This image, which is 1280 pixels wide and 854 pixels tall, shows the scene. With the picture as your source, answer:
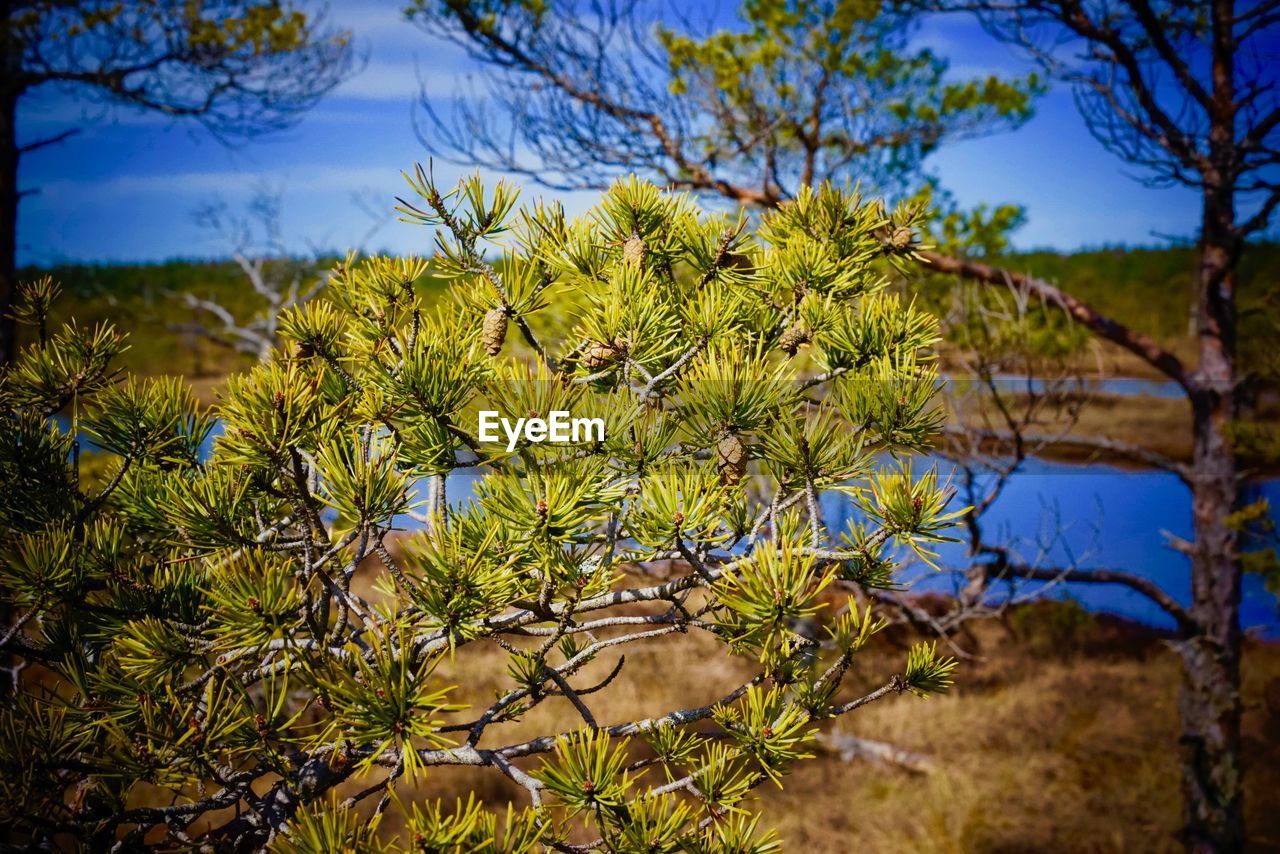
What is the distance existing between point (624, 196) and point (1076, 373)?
390cm

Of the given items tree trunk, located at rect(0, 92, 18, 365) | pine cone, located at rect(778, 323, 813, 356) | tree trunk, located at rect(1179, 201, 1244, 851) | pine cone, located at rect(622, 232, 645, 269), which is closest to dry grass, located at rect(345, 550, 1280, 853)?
tree trunk, located at rect(1179, 201, 1244, 851)

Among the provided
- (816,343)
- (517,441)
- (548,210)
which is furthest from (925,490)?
(548,210)

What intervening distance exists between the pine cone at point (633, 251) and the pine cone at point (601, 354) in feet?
0.56

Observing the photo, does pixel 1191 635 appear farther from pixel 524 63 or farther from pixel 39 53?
pixel 39 53

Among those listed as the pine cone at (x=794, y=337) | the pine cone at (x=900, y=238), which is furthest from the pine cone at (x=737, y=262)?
the pine cone at (x=900, y=238)

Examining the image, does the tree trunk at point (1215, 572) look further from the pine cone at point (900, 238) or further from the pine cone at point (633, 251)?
the pine cone at point (633, 251)

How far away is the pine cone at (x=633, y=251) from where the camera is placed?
51.2 inches

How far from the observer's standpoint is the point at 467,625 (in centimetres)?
104

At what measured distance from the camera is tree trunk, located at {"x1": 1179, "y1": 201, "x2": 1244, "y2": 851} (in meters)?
4.97

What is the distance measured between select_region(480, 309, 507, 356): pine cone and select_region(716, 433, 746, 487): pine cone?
370 millimetres

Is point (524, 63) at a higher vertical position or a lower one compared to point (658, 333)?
higher

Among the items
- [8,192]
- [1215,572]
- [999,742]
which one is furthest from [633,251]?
[999,742]

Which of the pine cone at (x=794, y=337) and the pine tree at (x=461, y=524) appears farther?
the pine cone at (x=794, y=337)

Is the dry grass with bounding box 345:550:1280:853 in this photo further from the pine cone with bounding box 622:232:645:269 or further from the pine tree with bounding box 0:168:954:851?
the pine cone with bounding box 622:232:645:269
